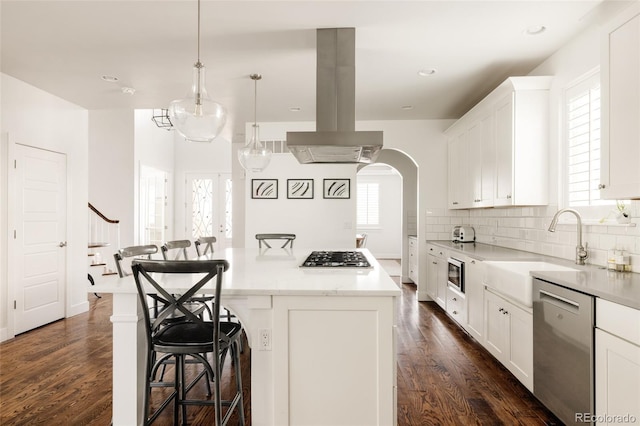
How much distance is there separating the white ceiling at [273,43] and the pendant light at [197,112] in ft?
2.29

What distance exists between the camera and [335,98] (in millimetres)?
2875

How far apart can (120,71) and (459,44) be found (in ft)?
10.4

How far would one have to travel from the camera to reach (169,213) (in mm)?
8828

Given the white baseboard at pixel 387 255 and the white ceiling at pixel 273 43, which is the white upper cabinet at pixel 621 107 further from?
the white baseboard at pixel 387 255

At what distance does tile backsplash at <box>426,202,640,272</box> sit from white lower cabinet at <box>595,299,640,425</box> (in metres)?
0.91

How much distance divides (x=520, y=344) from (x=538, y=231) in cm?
137

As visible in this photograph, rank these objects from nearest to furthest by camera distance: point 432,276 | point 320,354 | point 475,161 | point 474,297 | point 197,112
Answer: point 320,354 → point 197,112 → point 474,297 → point 475,161 → point 432,276

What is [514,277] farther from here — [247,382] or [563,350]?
[247,382]

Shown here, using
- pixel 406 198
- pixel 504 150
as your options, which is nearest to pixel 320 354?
pixel 504 150

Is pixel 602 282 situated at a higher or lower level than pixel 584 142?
lower

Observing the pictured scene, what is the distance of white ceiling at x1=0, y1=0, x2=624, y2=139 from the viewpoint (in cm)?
252

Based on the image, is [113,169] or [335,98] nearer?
[335,98]

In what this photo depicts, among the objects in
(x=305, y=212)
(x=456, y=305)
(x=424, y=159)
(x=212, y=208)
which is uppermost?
(x=424, y=159)

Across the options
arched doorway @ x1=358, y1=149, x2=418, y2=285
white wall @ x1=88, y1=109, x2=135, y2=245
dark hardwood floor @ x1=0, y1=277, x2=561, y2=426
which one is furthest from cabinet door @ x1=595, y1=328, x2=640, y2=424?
white wall @ x1=88, y1=109, x2=135, y2=245
